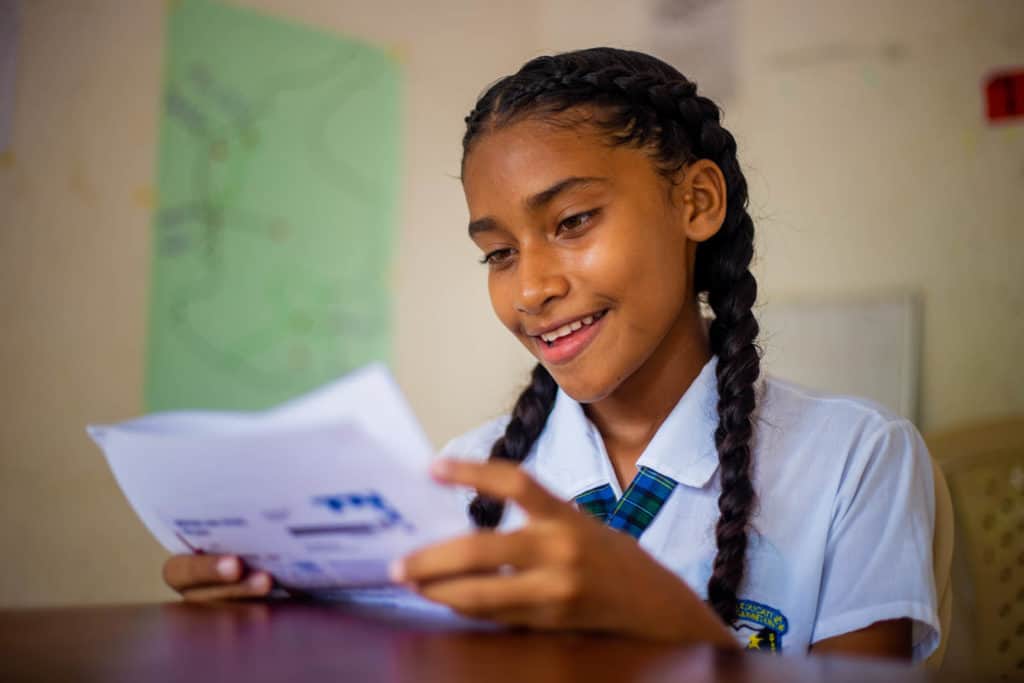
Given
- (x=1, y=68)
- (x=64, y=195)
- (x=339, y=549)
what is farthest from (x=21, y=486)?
(x=339, y=549)

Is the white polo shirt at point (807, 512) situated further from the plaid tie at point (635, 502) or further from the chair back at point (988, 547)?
the chair back at point (988, 547)

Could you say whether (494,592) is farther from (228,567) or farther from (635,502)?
(635,502)

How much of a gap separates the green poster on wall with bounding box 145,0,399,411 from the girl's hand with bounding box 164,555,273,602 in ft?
4.05

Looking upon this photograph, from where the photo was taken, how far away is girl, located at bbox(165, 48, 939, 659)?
2.99ft

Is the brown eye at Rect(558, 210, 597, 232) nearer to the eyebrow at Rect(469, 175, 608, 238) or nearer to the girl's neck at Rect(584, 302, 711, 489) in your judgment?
the eyebrow at Rect(469, 175, 608, 238)

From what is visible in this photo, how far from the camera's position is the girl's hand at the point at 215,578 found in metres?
0.69

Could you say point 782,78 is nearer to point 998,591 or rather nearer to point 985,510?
point 985,510

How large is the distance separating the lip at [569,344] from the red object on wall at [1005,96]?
1.31 m

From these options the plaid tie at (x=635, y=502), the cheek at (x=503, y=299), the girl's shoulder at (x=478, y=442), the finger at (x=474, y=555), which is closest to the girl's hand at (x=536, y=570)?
the finger at (x=474, y=555)

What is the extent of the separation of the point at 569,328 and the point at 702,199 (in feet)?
0.78

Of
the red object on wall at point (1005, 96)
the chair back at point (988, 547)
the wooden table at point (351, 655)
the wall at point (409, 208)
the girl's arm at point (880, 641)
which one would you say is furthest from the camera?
the red object on wall at point (1005, 96)

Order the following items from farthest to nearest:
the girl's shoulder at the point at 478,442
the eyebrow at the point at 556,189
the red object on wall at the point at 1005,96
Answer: the red object on wall at the point at 1005,96 < the girl's shoulder at the point at 478,442 < the eyebrow at the point at 556,189

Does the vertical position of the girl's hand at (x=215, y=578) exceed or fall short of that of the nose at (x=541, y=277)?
it falls short

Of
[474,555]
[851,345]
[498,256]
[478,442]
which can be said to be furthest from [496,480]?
[851,345]
